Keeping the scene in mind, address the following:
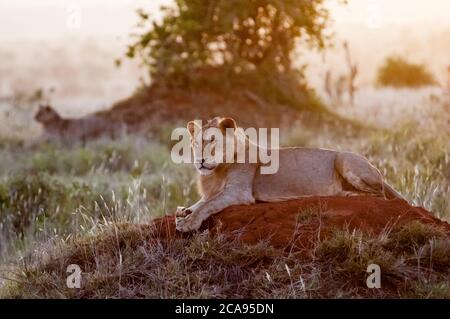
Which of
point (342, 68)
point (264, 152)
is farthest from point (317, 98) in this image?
point (342, 68)

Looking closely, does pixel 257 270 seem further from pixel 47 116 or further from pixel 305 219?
pixel 47 116

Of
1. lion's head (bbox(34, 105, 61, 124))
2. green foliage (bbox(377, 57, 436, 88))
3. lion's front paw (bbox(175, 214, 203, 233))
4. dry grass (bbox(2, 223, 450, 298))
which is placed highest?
green foliage (bbox(377, 57, 436, 88))

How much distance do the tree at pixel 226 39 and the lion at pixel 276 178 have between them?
480 inches

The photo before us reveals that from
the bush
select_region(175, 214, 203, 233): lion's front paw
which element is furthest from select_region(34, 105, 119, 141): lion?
select_region(175, 214, 203, 233): lion's front paw

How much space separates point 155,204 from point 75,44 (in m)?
72.7

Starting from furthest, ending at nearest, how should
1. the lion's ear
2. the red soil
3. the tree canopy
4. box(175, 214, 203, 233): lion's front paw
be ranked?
the tree canopy
the lion's ear
box(175, 214, 203, 233): lion's front paw
the red soil

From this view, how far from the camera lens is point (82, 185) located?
15.4m

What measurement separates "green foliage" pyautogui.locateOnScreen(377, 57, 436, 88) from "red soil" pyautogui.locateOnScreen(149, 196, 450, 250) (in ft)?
89.7

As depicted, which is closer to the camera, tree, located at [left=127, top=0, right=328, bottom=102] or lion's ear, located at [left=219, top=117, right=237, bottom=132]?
lion's ear, located at [left=219, top=117, right=237, bottom=132]

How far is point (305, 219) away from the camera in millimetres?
8750

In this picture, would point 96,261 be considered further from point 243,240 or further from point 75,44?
point 75,44

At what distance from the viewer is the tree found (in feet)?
71.5

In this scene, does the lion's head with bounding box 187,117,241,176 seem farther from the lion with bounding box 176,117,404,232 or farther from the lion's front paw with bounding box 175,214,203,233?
the lion's front paw with bounding box 175,214,203,233

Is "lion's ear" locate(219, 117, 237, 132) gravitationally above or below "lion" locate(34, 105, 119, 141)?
above
